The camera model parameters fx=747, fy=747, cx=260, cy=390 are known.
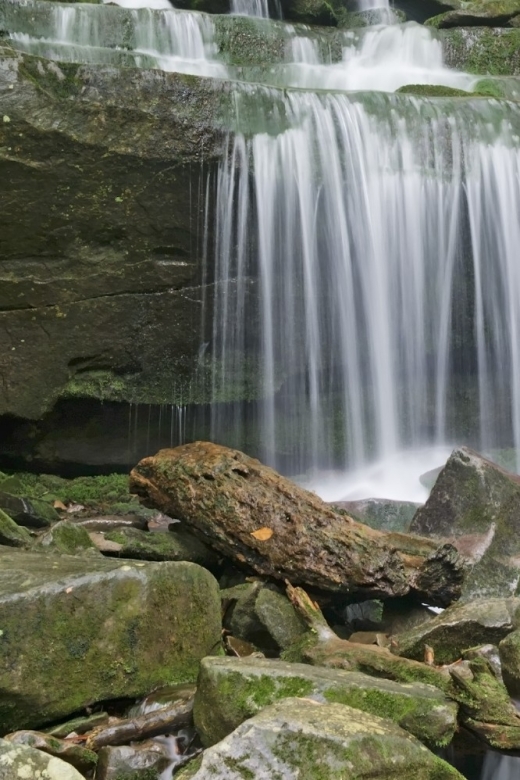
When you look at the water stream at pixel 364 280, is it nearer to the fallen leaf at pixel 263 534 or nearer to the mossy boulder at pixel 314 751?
the fallen leaf at pixel 263 534

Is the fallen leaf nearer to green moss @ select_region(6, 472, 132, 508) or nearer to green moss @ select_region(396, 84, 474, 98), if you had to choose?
green moss @ select_region(6, 472, 132, 508)

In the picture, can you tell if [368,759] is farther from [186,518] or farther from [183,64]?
[183,64]

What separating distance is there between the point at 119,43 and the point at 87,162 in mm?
4555

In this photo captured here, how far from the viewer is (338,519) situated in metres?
4.43

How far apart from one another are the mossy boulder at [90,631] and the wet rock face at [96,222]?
148 inches

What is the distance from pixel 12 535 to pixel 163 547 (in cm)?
89

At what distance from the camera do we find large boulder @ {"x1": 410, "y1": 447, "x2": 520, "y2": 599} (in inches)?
192

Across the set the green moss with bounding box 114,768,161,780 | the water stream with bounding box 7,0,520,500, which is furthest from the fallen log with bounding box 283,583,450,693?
the water stream with bounding box 7,0,520,500

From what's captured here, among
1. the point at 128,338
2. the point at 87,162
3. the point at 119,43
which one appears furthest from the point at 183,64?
the point at 128,338

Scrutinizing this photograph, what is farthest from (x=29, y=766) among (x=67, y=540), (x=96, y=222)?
(x=96, y=222)

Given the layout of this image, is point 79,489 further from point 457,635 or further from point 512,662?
point 512,662

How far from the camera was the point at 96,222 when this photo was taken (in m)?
6.73

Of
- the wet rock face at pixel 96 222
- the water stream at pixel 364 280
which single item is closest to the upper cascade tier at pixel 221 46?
the water stream at pixel 364 280

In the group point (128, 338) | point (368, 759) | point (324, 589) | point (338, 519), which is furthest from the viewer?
point (128, 338)
